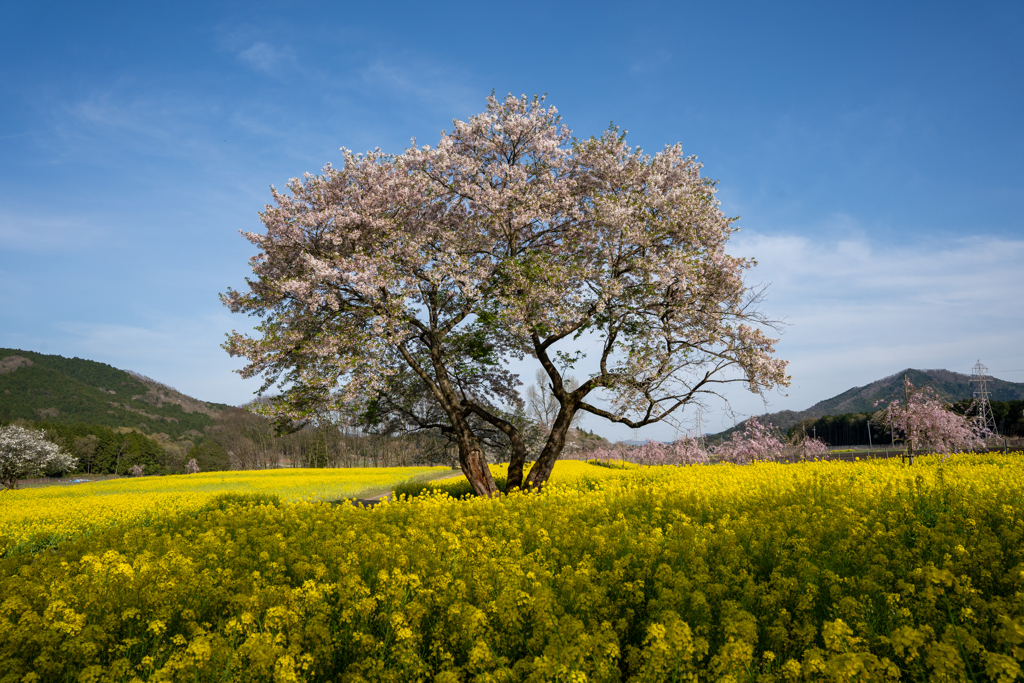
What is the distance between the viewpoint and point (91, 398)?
6235 inches

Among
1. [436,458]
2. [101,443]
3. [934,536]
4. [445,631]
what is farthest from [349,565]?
[101,443]

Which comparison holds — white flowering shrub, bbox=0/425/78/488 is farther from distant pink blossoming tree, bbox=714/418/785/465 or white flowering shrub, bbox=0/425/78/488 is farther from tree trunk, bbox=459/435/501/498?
distant pink blossoming tree, bbox=714/418/785/465

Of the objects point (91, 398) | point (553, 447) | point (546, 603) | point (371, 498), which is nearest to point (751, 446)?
point (553, 447)

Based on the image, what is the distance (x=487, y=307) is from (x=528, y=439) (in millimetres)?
20809

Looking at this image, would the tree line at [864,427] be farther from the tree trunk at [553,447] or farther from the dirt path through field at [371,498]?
the tree trunk at [553,447]

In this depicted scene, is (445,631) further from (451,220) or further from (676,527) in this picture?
(451,220)

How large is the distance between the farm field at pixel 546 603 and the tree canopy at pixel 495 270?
7.67 meters

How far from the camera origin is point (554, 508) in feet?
33.4

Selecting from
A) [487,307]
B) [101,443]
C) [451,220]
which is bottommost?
[101,443]

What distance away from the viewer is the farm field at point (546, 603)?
381 centimetres

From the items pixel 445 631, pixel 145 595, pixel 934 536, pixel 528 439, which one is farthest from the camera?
pixel 528 439

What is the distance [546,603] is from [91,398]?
200556 millimetres

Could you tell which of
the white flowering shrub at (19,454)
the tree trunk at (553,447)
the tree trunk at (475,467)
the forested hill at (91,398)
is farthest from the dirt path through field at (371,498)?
the forested hill at (91,398)

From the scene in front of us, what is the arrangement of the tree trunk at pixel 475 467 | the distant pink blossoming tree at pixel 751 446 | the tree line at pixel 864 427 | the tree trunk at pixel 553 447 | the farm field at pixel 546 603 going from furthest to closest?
1. the tree line at pixel 864 427
2. the distant pink blossoming tree at pixel 751 446
3. the tree trunk at pixel 553 447
4. the tree trunk at pixel 475 467
5. the farm field at pixel 546 603
